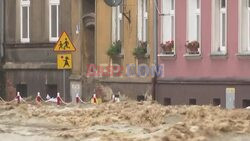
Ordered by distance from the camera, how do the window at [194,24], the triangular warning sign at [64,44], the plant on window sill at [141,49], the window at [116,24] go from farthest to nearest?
1. the window at [116,24]
2. the plant on window sill at [141,49]
3. the window at [194,24]
4. the triangular warning sign at [64,44]

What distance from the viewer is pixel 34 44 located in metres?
38.8

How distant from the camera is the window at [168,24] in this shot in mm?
31125

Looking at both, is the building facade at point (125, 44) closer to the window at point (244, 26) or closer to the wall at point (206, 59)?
the wall at point (206, 59)

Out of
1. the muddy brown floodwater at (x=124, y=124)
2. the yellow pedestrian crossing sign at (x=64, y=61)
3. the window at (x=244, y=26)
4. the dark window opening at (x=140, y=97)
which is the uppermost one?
the window at (x=244, y=26)

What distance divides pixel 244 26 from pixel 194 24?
8.16ft

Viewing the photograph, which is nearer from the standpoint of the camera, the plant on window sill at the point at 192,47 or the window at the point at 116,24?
the plant on window sill at the point at 192,47

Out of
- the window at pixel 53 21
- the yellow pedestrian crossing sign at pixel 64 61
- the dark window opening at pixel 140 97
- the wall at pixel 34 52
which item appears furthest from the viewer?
the window at pixel 53 21

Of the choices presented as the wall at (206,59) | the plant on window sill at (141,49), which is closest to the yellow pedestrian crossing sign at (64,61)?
the wall at (206,59)

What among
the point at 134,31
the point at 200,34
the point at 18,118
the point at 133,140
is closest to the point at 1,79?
the point at 134,31

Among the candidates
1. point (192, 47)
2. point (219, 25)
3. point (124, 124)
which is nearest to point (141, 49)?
point (192, 47)

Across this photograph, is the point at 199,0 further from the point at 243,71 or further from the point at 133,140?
the point at 133,140

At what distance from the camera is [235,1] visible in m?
28.3

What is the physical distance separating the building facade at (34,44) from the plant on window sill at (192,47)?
8107mm

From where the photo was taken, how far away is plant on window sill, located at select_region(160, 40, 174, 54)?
30.9 meters
